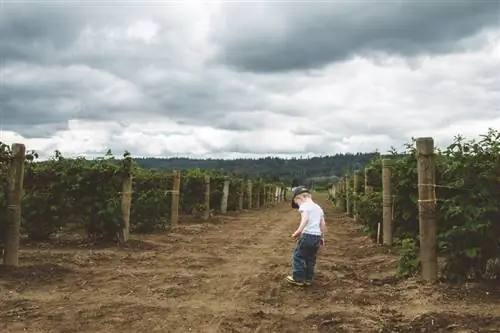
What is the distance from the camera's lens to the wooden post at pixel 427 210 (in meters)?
7.70

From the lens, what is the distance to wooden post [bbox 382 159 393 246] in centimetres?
1190

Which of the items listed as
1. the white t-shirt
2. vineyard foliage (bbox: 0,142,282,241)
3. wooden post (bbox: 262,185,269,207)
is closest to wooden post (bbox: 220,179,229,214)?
vineyard foliage (bbox: 0,142,282,241)

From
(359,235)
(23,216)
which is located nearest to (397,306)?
(23,216)

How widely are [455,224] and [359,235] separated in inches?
354

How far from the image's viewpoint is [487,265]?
7.27m

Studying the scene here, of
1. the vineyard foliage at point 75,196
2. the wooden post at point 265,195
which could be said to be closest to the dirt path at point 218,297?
the vineyard foliage at point 75,196

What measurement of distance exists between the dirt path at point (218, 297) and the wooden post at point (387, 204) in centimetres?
76

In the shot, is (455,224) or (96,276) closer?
(455,224)

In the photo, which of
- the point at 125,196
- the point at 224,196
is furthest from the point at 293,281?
the point at 224,196

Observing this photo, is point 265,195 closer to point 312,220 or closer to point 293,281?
point 312,220

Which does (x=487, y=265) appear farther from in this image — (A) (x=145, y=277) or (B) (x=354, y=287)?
(A) (x=145, y=277)

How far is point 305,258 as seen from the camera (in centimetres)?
834

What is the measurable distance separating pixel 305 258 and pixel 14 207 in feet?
14.4

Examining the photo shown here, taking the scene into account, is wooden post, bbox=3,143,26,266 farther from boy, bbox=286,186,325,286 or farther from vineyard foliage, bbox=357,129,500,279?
vineyard foliage, bbox=357,129,500,279
